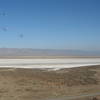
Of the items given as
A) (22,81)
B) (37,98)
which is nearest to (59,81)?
(22,81)

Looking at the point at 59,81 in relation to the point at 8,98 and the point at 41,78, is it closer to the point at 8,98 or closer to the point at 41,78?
the point at 41,78

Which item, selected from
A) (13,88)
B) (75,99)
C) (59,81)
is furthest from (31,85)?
(75,99)

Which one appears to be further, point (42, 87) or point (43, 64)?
point (43, 64)

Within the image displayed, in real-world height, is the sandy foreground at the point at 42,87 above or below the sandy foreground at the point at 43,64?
below

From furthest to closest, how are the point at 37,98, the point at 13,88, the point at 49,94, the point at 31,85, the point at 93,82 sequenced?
the point at 93,82 → the point at 31,85 → the point at 13,88 → the point at 49,94 → the point at 37,98

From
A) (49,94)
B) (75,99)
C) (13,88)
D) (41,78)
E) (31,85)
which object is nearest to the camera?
(75,99)

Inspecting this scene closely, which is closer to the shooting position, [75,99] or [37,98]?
[75,99]

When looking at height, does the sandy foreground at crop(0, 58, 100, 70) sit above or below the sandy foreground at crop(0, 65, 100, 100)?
above

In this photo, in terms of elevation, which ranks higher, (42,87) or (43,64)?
(43,64)

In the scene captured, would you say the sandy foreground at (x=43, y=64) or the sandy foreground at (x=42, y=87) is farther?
the sandy foreground at (x=43, y=64)

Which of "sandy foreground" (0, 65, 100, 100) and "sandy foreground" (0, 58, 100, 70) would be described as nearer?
"sandy foreground" (0, 65, 100, 100)
